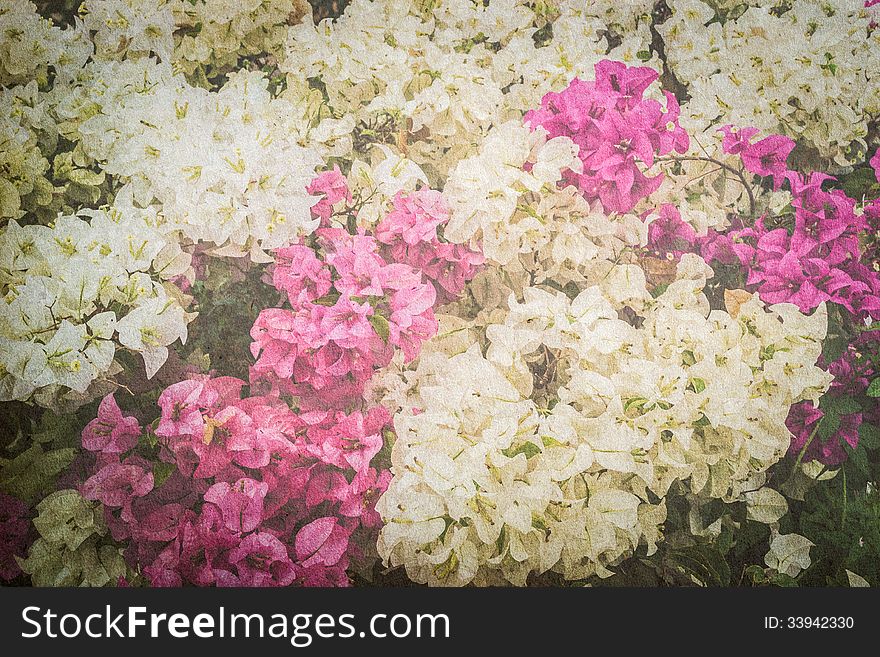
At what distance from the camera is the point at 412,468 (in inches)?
52.7

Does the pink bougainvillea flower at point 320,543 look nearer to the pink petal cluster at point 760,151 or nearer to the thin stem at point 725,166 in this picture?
the thin stem at point 725,166

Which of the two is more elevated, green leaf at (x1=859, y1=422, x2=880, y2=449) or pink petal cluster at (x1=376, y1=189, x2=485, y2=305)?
pink petal cluster at (x1=376, y1=189, x2=485, y2=305)

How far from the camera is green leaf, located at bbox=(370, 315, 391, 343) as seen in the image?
4.40 ft

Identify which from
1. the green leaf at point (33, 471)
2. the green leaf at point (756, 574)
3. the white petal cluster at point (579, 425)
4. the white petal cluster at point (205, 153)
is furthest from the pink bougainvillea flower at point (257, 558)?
the green leaf at point (756, 574)

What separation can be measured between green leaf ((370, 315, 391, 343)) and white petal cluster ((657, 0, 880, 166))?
744mm

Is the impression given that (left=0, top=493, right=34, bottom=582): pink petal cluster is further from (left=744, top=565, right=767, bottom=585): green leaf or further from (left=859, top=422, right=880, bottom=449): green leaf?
(left=859, top=422, right=880, bottom=449): green leaf

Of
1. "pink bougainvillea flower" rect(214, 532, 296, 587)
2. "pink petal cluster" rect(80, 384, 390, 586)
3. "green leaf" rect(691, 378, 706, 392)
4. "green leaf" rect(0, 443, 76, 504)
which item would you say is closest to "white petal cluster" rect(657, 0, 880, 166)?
"green leaf" rect(691, 378, 706, 392)

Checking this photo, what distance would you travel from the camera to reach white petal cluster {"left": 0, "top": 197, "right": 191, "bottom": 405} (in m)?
1.33

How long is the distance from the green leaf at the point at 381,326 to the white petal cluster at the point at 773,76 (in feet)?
2.44

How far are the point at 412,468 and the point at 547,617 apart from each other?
16.4 inches

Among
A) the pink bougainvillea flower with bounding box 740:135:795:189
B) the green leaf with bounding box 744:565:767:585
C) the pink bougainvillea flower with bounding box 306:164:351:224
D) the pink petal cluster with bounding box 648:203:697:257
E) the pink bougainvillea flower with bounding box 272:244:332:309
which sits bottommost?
the green leaf with bounding box 744:565:767:585

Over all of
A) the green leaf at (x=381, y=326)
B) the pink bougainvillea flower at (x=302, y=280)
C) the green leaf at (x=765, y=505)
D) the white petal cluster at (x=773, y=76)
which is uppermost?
the white petal cluster at (x=773, y=76)

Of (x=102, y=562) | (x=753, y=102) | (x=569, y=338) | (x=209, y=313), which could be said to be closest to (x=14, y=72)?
(x=209, y=313)
